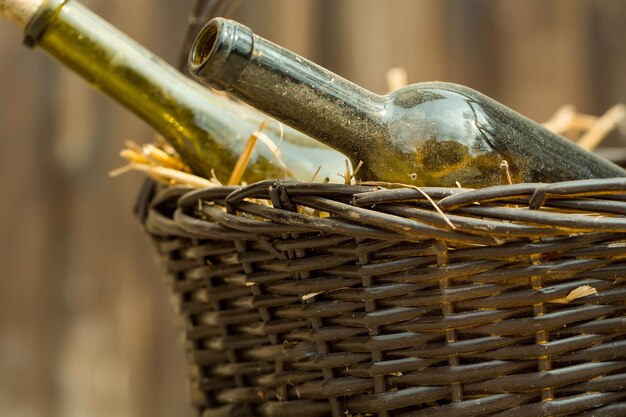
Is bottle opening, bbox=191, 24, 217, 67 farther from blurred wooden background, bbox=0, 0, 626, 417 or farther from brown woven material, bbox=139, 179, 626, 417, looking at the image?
blurred wooden background, bbox=0, 0, 626, 417

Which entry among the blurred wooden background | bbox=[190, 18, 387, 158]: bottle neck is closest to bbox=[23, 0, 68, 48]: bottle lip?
bbox=[190, 18, 387, 158]: bottle neck

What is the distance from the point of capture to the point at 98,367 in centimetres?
133

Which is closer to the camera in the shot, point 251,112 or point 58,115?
point 251,112

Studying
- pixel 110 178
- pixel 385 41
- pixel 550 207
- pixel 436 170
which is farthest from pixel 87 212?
pixel 550 207

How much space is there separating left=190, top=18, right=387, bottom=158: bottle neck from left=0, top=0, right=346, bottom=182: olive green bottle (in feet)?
0.35

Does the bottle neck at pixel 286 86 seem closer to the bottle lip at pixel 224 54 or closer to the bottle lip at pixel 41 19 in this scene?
the bottle lip at pixel 224 54

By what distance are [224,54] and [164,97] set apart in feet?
0.70

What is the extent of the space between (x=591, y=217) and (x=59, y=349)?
1.07 metres

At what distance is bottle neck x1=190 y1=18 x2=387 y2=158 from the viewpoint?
0.52 metres

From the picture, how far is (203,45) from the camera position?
54 centimetres

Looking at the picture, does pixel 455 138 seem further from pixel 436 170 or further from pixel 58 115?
pixel 58 115

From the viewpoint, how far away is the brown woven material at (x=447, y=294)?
47 cm

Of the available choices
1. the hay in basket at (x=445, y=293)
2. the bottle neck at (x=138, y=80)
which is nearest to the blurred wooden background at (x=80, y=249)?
the bottle neck at (x=138, y=80)

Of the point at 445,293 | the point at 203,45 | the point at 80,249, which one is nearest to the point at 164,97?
the point at 203,45
